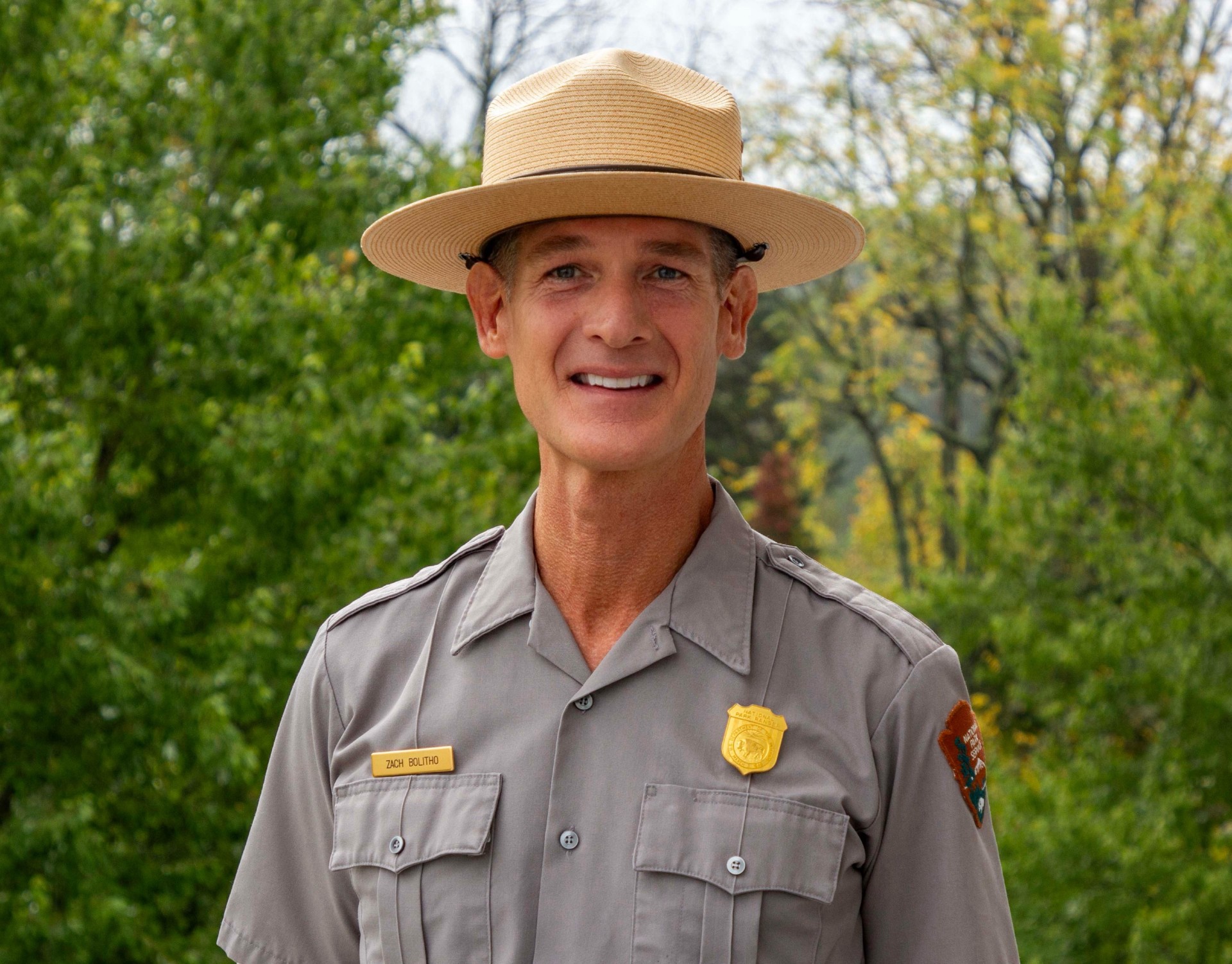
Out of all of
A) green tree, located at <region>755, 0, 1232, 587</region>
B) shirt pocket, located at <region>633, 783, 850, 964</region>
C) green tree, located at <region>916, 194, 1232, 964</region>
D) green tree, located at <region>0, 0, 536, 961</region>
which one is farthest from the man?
green tree, located at <region>755, 0, 1232, 587</region>

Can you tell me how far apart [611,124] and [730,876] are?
1.07m

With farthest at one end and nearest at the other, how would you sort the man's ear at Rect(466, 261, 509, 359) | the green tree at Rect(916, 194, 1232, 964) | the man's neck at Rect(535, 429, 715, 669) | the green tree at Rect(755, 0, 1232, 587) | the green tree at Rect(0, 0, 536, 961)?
the green tree at Rect(755, 0, 1232, 587), the green tree at Rect(916, 194, 1232, 964), the green tree at Rect(0, 0, 536, 961), the man's ear at Rect(466, 261, 509, 359), the man's neck at Rect(535, 429, 715, 669)

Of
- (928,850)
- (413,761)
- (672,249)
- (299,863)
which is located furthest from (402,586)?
(928,850)

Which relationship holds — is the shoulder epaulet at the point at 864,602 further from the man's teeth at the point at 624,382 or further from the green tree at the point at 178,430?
the green tree at the point at 178,430

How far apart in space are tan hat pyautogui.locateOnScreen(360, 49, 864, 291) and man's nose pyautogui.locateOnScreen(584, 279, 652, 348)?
0.11 metres

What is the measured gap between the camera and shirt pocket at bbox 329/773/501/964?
1.96 metres

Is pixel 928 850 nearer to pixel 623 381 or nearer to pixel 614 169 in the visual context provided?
pixel 623 381

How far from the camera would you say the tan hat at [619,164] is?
2.00 meters

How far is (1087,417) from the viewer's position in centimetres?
1060

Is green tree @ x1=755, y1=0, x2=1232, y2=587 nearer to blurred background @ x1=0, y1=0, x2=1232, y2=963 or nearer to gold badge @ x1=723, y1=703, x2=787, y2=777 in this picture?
blurred background @ x1=0, y1=0, x2=1232, y2=963

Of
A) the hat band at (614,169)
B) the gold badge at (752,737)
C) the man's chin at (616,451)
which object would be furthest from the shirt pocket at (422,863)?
the hat band at (614,169)

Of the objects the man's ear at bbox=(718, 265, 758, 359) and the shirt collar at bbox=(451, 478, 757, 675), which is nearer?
the shirt collar at bbox=(451, 478, 757, 675)

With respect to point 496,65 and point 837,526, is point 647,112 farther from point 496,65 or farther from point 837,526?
point 837,526

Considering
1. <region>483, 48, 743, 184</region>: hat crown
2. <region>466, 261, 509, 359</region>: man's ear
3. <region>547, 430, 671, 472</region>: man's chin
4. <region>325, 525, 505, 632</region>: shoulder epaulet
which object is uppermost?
<region>483, 48, 743, 184</region>: hat crown
